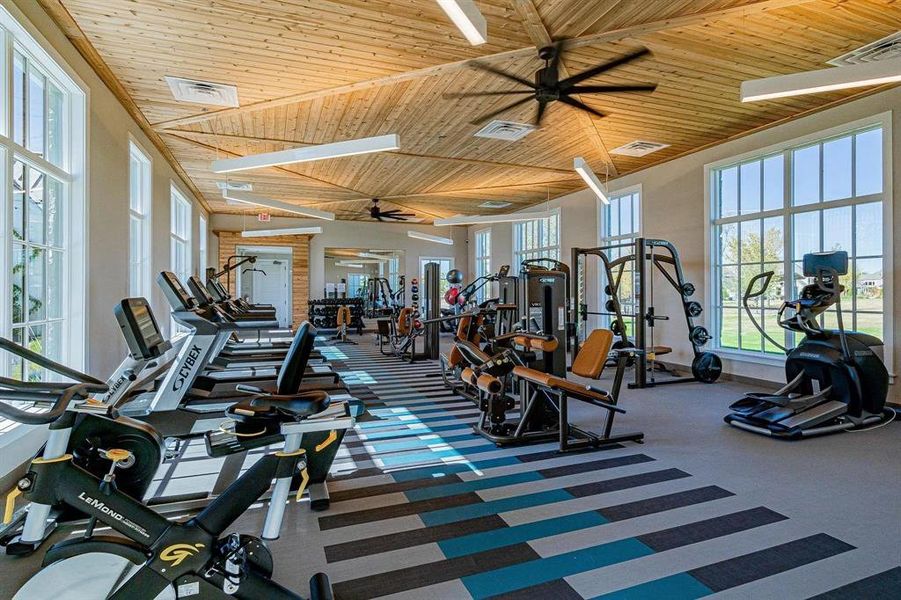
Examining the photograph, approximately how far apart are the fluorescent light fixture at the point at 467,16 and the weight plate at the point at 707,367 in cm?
549

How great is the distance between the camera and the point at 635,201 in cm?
848

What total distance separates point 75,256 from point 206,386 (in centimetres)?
164

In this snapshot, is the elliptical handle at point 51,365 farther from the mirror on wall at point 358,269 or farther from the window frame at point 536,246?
the mirror on wall at point 358,269

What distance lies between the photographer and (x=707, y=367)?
6465 mm

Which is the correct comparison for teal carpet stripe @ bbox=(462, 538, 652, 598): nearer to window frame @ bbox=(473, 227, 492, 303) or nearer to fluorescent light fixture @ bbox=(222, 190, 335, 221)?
fluorescent light fixture @ bbox=(222, 190, 335, 221)

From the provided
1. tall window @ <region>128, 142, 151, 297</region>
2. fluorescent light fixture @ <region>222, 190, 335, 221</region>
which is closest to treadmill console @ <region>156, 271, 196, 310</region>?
tall window @ <region>128, 142, 151, 297</region>

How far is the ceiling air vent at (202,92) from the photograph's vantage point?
4621mm

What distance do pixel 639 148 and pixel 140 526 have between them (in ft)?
24.2

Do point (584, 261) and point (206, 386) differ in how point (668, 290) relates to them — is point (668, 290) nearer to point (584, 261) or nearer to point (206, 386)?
point (584, 261)

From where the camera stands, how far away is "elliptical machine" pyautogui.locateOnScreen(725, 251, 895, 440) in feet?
13.5

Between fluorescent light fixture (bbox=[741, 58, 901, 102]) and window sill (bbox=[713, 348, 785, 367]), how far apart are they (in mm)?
3517

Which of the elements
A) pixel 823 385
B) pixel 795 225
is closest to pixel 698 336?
pixel 795 225

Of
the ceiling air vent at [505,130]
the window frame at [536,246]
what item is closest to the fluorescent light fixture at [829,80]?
the ceiling air vent at [505,130]

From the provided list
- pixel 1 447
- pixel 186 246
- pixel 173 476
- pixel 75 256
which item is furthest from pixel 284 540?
pixel 186 246
